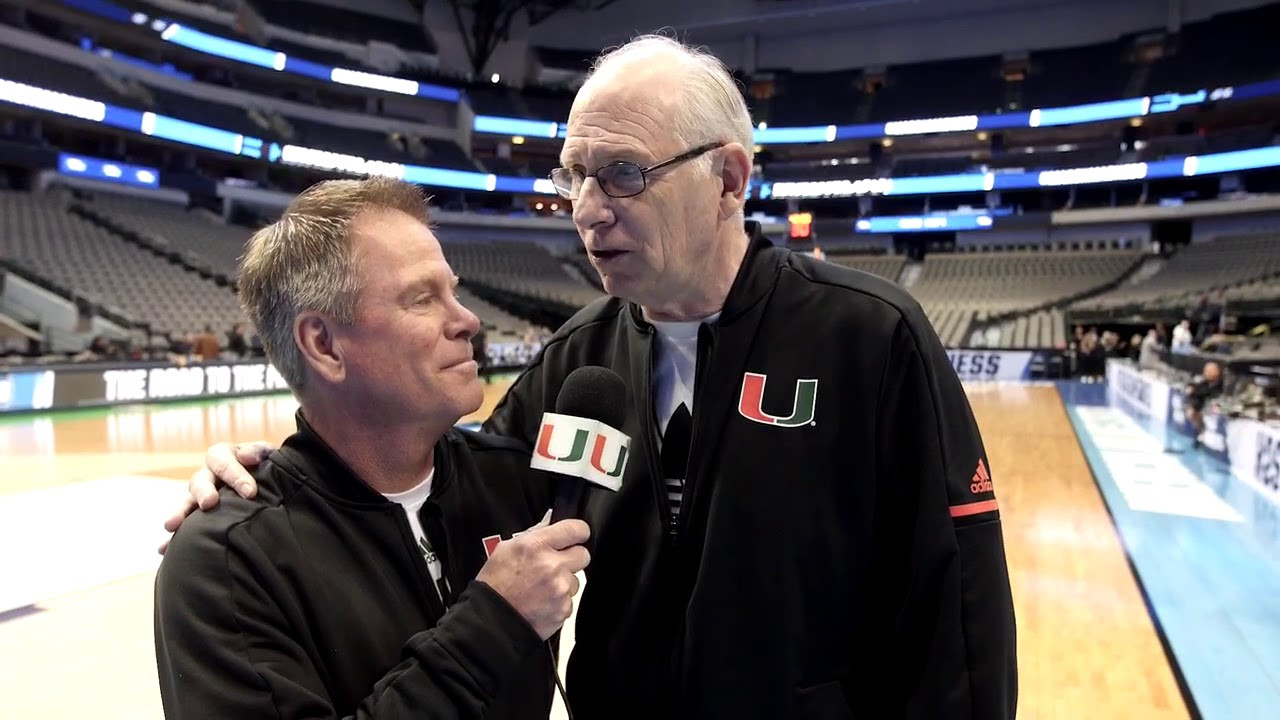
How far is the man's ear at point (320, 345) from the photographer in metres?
1.30

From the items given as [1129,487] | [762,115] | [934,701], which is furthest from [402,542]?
[762,115]

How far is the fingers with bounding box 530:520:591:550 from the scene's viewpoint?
113 centimetres

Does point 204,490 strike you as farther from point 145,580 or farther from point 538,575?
point 145,580

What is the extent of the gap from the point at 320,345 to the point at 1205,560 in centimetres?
591

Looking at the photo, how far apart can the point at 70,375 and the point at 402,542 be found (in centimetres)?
1304

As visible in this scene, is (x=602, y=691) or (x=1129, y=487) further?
(x=1129, y=487)

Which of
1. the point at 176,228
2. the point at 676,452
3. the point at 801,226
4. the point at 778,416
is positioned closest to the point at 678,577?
the point at 676,452

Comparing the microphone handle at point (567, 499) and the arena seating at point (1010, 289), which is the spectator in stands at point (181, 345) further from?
the arena seating at point (1010, 289)

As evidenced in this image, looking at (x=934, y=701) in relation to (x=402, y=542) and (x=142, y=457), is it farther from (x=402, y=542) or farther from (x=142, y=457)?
(x=142, y=457)

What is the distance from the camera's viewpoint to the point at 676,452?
1.47 meters

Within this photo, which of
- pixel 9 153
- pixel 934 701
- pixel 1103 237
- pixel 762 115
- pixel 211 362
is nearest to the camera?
pixel 934 701

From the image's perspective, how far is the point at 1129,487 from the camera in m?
7.37

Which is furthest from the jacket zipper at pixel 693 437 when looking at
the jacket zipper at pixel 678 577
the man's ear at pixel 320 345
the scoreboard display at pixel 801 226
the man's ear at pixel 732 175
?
the scoreboard display at pixel 801 226

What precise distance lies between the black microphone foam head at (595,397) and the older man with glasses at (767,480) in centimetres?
7
